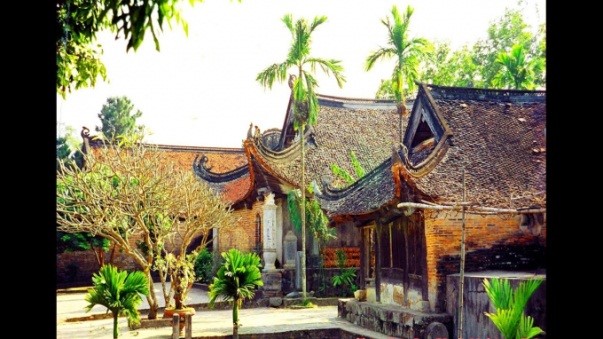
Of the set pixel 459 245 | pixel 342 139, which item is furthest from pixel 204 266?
pixel 459 245

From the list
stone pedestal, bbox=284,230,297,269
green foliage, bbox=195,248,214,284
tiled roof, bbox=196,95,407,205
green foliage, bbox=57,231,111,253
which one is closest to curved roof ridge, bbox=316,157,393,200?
stone pedestal, bbox=284,230,297,269

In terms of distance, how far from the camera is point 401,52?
2198cm

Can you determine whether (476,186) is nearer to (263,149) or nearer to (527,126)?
(527,126)

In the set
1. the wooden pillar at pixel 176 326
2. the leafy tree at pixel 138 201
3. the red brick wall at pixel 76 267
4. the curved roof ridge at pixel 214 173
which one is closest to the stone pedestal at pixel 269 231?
the curved roof ridge at pixel 214 173

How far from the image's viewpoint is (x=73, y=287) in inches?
1053

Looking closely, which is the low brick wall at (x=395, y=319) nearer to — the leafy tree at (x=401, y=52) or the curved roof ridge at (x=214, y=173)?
the leafy tree at (x=401, y=52)

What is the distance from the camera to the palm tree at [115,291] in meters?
12.7

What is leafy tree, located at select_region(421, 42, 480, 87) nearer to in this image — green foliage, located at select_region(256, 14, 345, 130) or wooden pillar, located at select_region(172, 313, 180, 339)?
green foliage, located at select_region(256, 14, 345, 130)

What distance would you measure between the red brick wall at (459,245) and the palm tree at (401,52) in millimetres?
9544

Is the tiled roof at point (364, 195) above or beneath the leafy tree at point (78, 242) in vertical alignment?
above

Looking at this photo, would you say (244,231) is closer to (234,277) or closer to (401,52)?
(401,52)

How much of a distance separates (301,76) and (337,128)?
6456 mm
